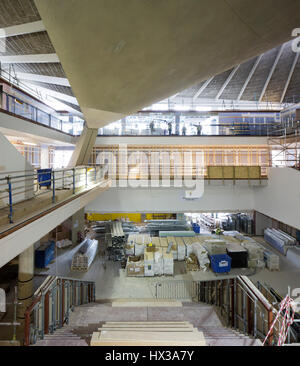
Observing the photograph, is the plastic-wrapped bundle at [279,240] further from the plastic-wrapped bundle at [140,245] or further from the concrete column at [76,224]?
the concrete column at [76,224]

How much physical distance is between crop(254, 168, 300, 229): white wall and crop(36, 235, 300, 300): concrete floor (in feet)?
8.50

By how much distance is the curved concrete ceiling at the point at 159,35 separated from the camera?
6.00 feet

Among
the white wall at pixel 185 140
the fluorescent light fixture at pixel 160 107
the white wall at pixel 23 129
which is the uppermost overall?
the fluorescent light fixture at pixel 160 107

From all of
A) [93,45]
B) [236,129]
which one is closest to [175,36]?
[93,45]

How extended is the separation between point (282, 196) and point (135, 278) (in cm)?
958

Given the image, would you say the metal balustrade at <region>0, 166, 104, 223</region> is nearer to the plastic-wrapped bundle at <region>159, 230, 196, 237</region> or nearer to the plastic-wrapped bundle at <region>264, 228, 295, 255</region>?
the plastic-wrapped bundle at <region>159, 230, 196, 237</region>

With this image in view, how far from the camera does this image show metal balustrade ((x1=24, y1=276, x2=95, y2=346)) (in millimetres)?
4620

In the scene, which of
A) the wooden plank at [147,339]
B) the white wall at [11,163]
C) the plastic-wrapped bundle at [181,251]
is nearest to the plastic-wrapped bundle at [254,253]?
the plastic-wrapped bundle at [181,251]

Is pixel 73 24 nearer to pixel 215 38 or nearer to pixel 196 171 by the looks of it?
pixel 215 38

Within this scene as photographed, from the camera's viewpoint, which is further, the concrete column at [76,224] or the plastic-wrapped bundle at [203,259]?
the concrete column at [76,224]

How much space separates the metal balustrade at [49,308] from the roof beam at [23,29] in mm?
7570

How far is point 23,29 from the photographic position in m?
6.53

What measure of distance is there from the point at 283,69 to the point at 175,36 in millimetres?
21272
